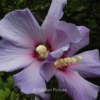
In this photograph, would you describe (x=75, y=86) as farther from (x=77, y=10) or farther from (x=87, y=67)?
(x=77, y=10)

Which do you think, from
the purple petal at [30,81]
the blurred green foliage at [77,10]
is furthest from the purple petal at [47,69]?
the blurred green foliage at [77,10]

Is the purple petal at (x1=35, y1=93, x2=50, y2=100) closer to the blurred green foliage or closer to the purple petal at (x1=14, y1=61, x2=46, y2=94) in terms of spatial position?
the purple petal at (x1=14, y1=61, x2=46, y2=94)

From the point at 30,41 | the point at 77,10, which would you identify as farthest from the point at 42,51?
the point at 77,10

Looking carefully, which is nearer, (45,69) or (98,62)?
(45,69)

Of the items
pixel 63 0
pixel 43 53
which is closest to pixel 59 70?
pixel 43 53

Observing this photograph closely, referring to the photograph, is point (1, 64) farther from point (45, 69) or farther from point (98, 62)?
point (98, 62)

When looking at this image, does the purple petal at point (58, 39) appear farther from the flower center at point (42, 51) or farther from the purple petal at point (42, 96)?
the purple petal at point (42, 96)
